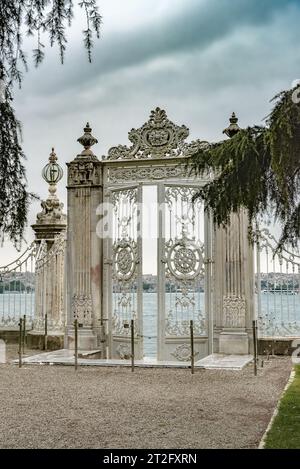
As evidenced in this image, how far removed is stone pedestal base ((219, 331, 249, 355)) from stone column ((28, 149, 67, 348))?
399 cm

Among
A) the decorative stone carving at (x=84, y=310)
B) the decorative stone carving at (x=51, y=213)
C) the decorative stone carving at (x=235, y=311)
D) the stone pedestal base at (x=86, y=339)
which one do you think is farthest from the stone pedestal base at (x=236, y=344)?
the decorative stone carving at (x=51, y=213)

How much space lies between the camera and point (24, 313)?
13523mm

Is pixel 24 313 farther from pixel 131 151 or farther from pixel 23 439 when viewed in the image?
pixel 23 439

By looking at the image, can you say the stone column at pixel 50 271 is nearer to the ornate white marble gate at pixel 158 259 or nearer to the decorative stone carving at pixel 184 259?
the ornate white marble gate at pixel 158 259

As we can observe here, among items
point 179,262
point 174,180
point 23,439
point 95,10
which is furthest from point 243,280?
point 95,10

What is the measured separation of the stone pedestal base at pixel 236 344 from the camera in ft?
34.4

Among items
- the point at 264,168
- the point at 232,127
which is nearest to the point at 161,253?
the point at 232,127

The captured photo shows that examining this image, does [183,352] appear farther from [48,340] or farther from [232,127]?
[232,127]

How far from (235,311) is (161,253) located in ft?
5.59

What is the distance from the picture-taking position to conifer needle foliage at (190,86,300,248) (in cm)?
459

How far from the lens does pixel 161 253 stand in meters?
11.0

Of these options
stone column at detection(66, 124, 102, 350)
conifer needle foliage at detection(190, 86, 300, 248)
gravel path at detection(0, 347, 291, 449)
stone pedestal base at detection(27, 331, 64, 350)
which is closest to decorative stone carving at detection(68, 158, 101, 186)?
stone column at detection(66, 124, 102, 350)
